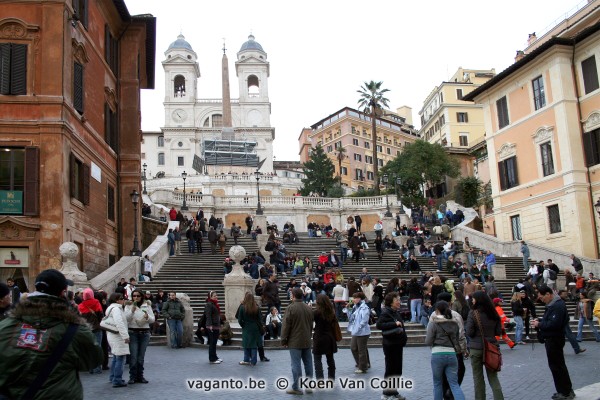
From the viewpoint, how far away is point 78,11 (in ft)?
75.5

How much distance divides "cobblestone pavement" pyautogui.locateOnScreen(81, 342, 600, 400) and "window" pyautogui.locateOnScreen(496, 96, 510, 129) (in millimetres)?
22548

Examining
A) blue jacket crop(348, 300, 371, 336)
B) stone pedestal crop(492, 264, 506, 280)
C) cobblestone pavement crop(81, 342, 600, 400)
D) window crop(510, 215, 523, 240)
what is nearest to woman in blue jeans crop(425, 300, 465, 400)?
cobblestone pavement crop(81, 342, 600, 400)

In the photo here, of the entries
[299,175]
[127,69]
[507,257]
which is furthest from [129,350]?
[299,175]

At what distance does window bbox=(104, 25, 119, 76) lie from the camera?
1080 inches

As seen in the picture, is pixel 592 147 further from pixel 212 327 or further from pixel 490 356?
pixel 490 356

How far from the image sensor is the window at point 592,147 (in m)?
31.0

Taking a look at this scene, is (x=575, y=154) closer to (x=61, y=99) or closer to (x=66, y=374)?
(x=61, y=99)

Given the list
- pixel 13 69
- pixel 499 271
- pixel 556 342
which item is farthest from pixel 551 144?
pixel 556 342

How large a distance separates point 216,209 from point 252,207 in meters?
2.68

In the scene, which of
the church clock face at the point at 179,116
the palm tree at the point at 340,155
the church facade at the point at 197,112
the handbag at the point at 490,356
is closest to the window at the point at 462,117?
the palm tree at the point at 340,155

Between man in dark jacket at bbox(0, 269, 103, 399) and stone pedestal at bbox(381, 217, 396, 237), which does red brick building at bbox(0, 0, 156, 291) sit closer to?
man in dark jacket at bbox(0, 269, 103, 399)

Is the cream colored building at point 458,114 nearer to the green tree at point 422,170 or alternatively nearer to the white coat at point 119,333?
the green tree at point 422,170

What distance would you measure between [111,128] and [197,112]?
78.7 meters

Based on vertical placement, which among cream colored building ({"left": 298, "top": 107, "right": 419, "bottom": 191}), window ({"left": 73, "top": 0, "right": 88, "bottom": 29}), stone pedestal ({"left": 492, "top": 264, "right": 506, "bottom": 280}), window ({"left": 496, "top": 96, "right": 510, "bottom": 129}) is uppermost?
cream colored building ({"left": 298, "top": 107, "right": 419, "bottom": 191})
